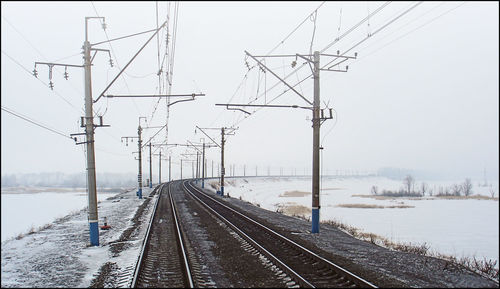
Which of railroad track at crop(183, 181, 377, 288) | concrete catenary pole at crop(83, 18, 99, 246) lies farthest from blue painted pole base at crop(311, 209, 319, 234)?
concrete catenary pole at crop(83, 18, 99, 246)

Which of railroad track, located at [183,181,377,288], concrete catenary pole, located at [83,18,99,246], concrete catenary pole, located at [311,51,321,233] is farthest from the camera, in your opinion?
concrete catenary pole, located at [311,51,321,233]

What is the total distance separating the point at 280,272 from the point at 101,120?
9262 mm

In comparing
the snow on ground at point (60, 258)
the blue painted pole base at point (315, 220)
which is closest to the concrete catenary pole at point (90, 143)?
the snow on ground at point (60, 258)

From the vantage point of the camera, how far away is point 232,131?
1689 inches

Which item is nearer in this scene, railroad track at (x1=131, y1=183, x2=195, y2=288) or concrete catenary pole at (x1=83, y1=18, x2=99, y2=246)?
railroad track at (x1=131, y1=183, x2=195, y2=288)

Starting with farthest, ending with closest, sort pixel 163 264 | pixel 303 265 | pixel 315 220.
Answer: pixel 315 220 < pixel 163 264 < pixel 303 265

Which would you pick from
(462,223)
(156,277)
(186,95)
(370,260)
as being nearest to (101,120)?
(186,95)

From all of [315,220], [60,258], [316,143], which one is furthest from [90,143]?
[315,220]

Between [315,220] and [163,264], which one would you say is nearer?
[163,264]

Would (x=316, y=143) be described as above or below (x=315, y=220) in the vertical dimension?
above

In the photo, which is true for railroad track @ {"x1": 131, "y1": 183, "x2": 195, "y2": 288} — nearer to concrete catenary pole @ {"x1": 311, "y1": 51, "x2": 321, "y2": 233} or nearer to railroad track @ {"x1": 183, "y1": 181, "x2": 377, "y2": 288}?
railroad track @ {"x1": 183, "y1": 181, "x2": 377, "y2": 288}

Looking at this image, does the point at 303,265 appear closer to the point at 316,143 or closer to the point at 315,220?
the point at 315,220

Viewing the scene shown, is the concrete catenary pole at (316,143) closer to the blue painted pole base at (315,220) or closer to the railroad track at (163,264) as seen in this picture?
the blue painted pole base at (315,220)

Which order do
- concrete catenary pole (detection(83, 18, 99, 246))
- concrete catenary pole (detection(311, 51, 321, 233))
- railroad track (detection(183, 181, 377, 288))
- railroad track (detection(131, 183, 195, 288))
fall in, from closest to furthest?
railroad track (detection(183, 181, 377, 288)) < railroad track (detection(131, 183, 195, 288)) < concrete catenary pole (detection(83, 18, 99, 246)) < concrete catenary pole (detection(311, 51, 321, 233))
